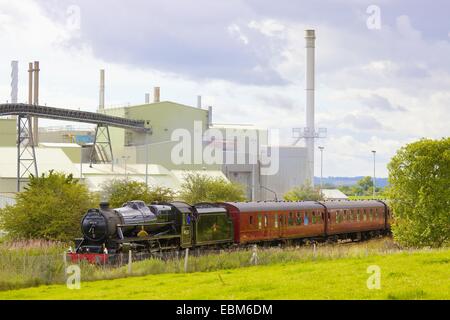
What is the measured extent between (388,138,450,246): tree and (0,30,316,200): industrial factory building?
50.1 m

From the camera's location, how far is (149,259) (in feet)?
93.9

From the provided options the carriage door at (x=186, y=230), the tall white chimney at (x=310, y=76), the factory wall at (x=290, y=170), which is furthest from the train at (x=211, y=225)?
the factory wall at (x=290, y=170)

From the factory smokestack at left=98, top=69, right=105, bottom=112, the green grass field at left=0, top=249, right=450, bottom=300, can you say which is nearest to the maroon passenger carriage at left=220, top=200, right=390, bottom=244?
the green grass field at left=0, top=249, right=450, bottom=300

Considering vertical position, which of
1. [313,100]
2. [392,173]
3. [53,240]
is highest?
[313,100]

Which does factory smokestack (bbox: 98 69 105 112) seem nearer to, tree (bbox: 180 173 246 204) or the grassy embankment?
tree (bbox: 180 173 246 204)

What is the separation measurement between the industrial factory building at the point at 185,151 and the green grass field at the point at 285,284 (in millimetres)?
65026

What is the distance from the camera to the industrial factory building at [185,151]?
10131 centimetres

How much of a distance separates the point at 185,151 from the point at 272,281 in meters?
85.1

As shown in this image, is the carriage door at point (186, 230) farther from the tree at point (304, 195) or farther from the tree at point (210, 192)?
the tree at point (304, 195)

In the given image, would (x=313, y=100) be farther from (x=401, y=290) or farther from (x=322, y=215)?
(x=401, y=290)

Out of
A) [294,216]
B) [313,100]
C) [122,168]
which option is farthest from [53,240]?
[313,100]
